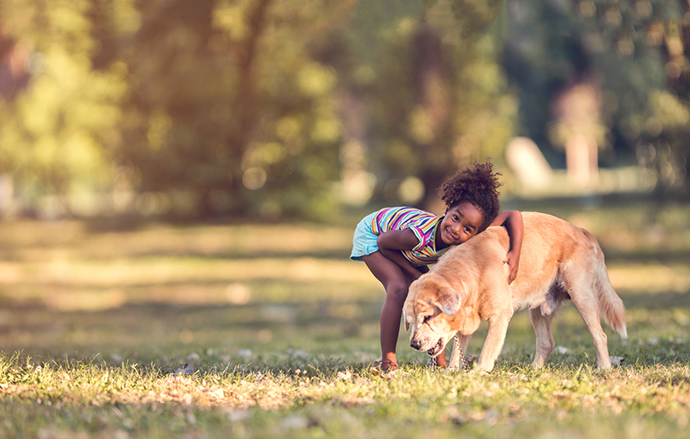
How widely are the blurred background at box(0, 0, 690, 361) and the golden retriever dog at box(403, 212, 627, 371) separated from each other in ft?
5.86


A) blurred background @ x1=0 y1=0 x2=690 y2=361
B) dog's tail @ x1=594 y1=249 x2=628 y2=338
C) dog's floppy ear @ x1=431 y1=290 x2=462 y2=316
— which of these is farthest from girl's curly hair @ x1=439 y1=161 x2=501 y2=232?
blurred background @ x1=0 y1=0 x2=690 y2=361

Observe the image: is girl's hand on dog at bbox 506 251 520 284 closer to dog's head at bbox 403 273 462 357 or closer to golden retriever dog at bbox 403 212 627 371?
golden retriever dog at bbox 403 212 627 371

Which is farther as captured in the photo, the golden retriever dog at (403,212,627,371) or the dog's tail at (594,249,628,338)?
the dog's tail at (594,249,628,338)

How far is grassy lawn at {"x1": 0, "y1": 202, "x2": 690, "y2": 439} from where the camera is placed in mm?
3977

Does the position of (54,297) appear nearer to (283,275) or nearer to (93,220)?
(283,275)

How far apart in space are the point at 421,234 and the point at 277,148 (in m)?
17.3

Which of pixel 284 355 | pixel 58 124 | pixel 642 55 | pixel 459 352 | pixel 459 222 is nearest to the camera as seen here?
pixel 459 222

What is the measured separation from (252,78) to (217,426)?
18.9m

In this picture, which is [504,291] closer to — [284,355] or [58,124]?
[284,355]

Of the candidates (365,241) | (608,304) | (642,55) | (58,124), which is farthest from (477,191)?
(58,124)

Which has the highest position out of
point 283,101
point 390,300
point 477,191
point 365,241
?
point 283,101

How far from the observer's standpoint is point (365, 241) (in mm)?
5730

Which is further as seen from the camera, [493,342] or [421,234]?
[421,234]

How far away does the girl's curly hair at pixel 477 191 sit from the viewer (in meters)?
5.46
